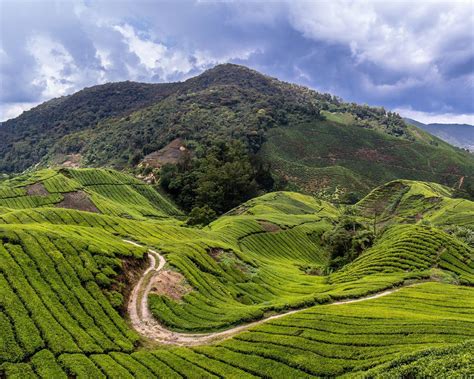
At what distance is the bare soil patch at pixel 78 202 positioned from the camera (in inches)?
3548

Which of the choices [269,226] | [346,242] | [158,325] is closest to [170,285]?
[158,325]

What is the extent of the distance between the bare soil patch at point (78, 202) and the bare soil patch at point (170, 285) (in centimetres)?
5687

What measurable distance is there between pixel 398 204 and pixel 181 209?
71699mm

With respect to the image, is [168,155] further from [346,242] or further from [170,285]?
[170,285]

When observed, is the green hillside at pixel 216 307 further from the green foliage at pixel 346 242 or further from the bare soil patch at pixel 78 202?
the bare soil patch at pixel 78 202

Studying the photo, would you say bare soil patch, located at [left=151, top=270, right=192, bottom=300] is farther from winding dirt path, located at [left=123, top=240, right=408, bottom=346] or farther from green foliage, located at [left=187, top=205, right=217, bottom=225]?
green foliage, located at [left=187, top=205, right=217, bottom=225]

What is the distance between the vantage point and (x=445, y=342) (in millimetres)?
22250

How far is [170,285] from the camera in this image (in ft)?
122

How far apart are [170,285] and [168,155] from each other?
14750 centimetres

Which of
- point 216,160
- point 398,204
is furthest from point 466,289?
point 216,160

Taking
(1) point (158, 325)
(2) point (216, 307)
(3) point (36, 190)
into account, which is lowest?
(1) point (158, 325)

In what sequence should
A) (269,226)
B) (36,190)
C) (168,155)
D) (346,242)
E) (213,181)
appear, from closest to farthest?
(346,242), (269,226), (36,190), (213,181), (168,155)

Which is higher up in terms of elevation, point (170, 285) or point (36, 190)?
point (36, 190)

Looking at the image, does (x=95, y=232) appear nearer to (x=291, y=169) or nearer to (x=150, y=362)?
(x=150, y=362)
